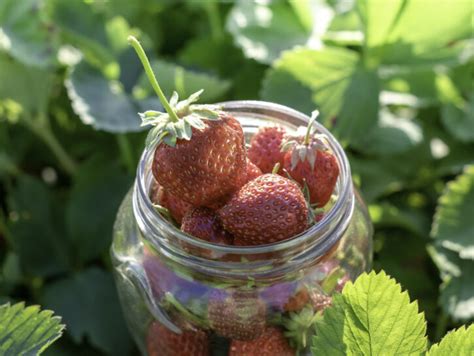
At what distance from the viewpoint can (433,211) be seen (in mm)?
1020

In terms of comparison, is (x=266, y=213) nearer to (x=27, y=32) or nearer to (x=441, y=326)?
(x=441, y=326)

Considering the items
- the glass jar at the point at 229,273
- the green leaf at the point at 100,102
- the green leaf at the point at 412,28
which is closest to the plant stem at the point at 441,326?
the glass jar at the point at 229,273

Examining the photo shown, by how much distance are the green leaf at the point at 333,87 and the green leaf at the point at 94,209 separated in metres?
0.23

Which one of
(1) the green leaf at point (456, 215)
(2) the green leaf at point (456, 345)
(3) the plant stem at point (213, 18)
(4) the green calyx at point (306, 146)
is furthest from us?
(3) the plant stem at point (213, 18)

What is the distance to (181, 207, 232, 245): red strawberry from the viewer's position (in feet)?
2.08

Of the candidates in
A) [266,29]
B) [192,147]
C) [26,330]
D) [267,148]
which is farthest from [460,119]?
[26,330]

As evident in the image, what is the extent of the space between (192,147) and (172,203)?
8 centimetres

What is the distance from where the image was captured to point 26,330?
0.64 meters

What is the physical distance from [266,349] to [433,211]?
17.5 inches

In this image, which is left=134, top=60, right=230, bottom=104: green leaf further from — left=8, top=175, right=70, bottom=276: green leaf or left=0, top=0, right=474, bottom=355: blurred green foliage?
left=8, top=175, right=70, bottom=276: green leaf

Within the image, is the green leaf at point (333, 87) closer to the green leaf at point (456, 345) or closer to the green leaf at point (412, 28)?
the green leaf at point (412, 28)

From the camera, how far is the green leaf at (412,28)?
900 millimetres

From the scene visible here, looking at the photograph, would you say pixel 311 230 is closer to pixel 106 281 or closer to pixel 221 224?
pixel 221 224

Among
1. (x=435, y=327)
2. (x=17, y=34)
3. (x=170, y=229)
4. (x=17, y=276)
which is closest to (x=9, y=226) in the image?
(x=17, y=276)
